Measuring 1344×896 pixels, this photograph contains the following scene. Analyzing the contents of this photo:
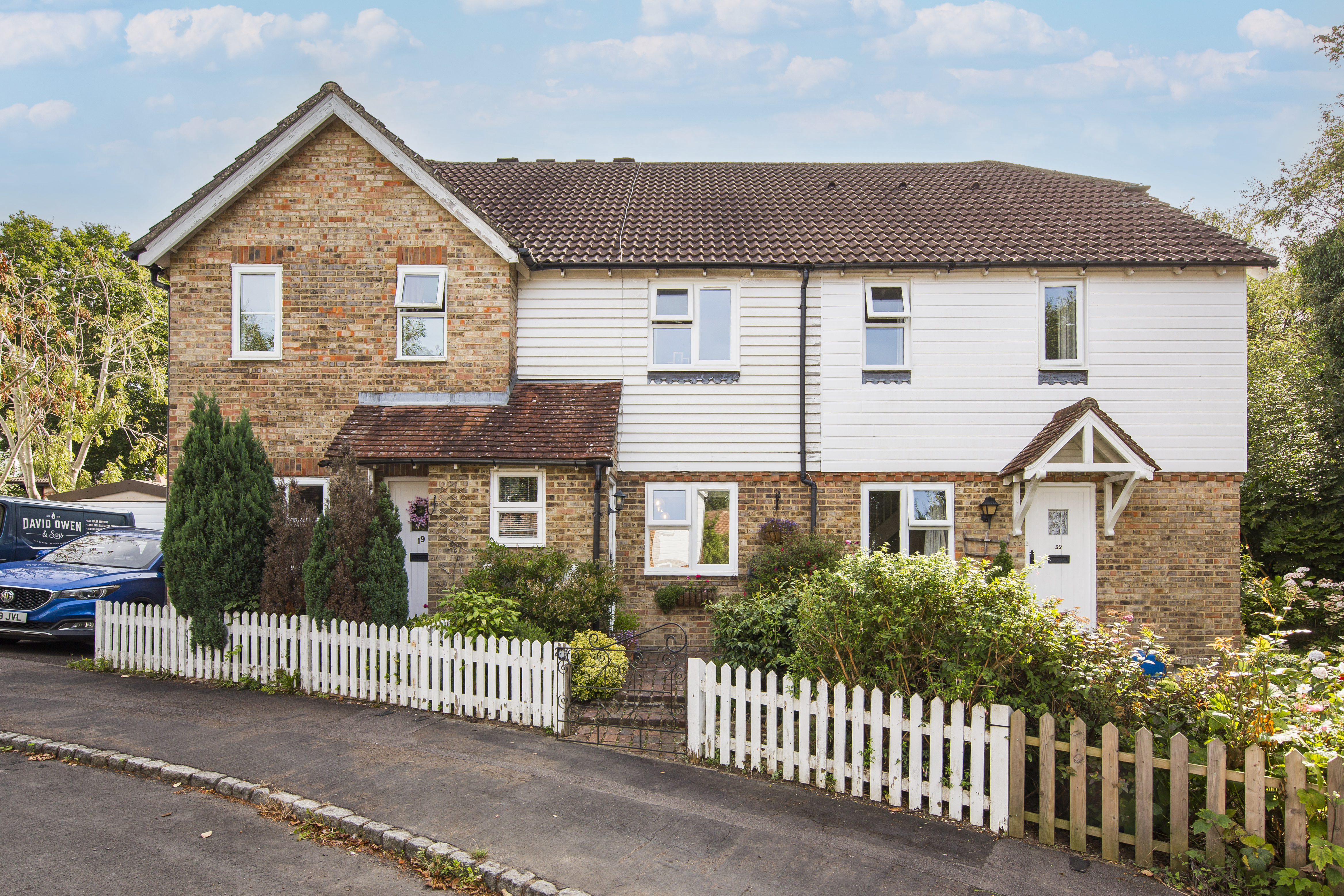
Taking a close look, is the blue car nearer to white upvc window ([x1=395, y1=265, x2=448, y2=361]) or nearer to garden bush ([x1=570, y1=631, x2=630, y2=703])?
white upvc window ([x1=395, y1=265, x2=448, y2=361])

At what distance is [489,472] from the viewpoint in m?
10.8

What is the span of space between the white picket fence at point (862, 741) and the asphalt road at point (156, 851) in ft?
9.14

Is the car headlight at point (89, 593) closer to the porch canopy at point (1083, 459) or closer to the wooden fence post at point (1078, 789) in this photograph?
the wooden fence post at point (1078, 789)

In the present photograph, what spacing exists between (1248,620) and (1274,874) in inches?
401

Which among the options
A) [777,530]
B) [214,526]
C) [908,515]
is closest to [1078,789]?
[777,530]

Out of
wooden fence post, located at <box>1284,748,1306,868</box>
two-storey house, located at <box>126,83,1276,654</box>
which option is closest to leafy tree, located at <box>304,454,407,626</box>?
two-storey house, located at <box>126,83,1276,654</box>

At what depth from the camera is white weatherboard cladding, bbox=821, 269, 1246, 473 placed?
38.3 ft

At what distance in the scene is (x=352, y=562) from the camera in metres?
8.54

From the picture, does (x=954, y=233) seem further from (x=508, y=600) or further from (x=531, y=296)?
(x=508, y=600)

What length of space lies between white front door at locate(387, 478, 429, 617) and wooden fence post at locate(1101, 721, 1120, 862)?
9343mm

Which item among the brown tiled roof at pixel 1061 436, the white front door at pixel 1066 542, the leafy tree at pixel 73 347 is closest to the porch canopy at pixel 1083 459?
the brown tiled roof at pixel 1061 436

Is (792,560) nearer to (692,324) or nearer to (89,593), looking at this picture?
(692,324)

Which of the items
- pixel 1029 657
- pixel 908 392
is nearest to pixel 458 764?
pixel 1029 657

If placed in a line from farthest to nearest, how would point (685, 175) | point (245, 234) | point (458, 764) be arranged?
point (685, 175), point (245, 234), point (458, 764)
